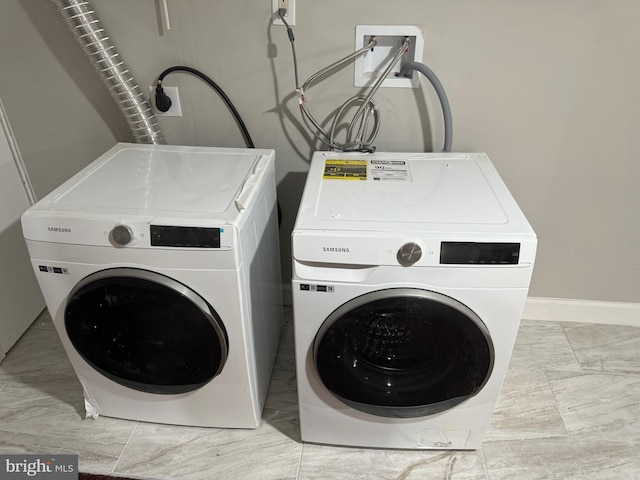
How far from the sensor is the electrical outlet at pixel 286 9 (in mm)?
1520

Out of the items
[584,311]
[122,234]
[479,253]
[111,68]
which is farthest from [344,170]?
[584,311]

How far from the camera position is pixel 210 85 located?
5.47ft

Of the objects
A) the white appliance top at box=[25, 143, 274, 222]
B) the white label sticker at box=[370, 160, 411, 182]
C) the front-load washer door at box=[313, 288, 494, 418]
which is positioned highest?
the white appliance top at box=[25, 143, 274, 222]

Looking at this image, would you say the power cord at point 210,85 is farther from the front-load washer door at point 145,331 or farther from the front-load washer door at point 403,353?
the front-load washer door at point 403,353

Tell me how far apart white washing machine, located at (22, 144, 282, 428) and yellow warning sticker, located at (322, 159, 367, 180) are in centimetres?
18

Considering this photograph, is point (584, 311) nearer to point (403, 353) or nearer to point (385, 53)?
point (403, 353)

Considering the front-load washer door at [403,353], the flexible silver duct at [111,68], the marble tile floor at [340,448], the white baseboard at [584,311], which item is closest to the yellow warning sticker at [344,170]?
the front-load washer door at [403,353]

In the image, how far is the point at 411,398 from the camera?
1.37m

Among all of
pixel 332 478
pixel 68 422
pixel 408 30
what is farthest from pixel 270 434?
pixel 408 30

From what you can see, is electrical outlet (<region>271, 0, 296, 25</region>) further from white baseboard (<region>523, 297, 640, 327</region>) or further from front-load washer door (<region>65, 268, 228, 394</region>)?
white baseboard (<region>523, 297, 640, 327</region>)

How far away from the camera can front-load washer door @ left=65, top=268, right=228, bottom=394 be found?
127cm

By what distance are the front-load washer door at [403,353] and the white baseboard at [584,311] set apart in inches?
31.5

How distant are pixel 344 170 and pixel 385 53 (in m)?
0.41

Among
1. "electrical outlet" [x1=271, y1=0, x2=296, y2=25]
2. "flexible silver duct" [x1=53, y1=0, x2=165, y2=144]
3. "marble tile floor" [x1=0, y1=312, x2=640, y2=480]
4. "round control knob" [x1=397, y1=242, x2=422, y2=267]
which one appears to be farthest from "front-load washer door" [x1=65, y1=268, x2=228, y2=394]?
"electrical outlet" [x1=271, y1=0, x2=296, y2=25]
